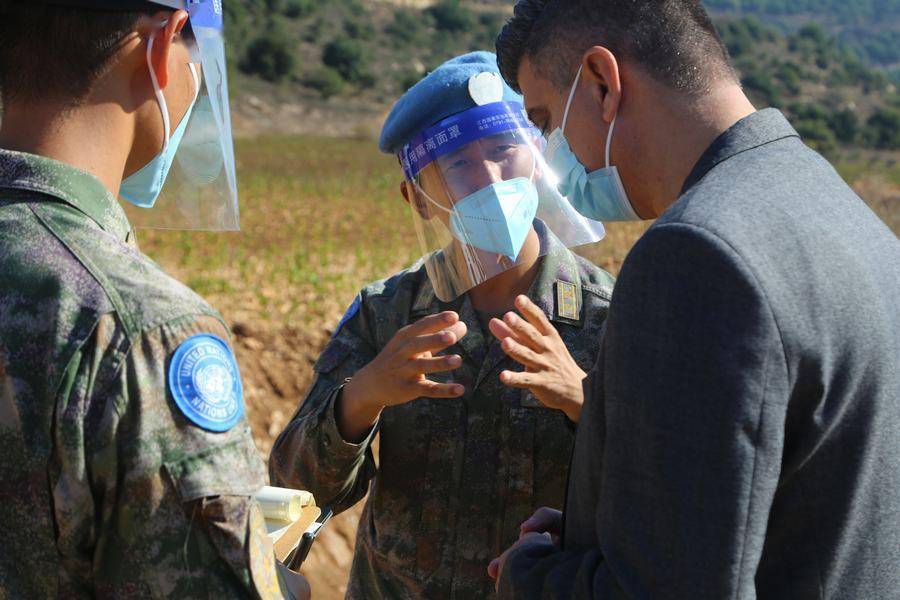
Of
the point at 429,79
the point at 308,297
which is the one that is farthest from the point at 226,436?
the point at 308,297

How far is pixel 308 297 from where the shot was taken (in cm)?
1078

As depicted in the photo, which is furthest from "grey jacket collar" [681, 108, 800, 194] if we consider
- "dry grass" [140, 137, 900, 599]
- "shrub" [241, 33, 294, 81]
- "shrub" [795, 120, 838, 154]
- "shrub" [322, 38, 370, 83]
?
"shrub" [322, 38, 370, 83]

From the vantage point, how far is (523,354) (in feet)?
7.57

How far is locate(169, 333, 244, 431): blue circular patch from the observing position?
4.99 ft

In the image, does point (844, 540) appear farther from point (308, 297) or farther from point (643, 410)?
point (308, 297)

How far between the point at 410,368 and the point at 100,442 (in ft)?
3.42

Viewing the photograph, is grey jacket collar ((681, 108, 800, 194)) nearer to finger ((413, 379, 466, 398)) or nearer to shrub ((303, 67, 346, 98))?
finger ((413, 379, 466, 398))

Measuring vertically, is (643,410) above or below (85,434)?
below

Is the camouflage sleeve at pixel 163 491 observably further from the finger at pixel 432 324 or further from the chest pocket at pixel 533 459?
the chest pocket at pixel 533 459

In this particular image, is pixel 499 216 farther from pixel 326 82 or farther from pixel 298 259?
pixel 326 82

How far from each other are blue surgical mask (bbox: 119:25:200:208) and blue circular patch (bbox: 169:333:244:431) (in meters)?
0.48

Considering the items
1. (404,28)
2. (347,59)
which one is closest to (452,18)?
(404,28)

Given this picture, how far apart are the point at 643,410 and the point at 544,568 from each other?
0.39 metres

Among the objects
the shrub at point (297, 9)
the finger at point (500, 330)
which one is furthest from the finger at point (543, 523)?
the shrub at point (297, 9)
